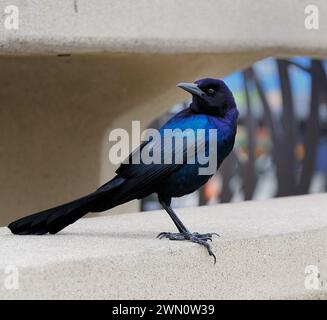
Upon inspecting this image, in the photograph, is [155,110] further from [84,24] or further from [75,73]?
[84,24]

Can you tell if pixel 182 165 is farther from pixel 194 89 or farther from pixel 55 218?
pixel 55 218

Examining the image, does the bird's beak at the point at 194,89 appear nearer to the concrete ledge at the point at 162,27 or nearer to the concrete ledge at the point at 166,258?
the concrete ledge at the point at 166,258

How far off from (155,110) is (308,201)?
115cm

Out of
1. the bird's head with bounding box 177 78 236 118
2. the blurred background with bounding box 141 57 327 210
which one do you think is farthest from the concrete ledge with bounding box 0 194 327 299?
the blurred background with bounding box 141 57 327 210

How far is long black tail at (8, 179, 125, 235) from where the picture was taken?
12.1ft

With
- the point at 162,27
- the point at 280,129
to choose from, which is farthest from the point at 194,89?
the point at 280,129

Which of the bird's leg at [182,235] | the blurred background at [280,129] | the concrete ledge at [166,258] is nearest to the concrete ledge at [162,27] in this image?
the concrete ledge at [166,258]

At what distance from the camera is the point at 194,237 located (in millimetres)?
3670

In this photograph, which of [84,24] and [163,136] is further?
[84,24]

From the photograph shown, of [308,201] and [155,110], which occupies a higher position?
[155,110]

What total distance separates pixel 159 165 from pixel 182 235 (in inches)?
13.0
